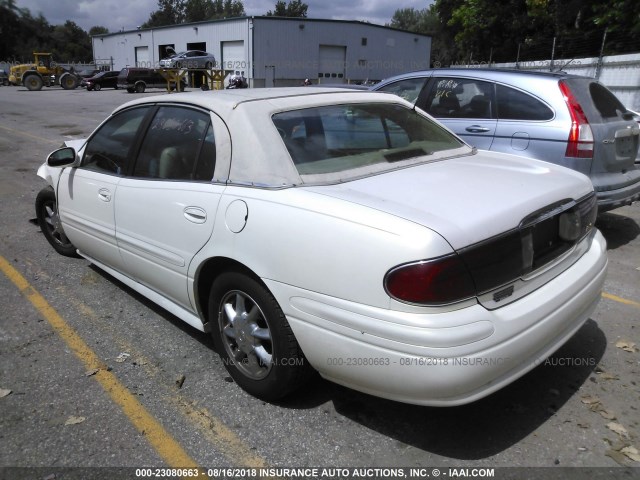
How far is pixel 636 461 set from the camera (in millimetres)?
2432

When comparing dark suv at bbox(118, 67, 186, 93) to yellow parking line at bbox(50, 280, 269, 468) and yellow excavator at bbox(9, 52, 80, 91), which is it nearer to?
yellow excavator at bbox(9, 52, 80, 91)

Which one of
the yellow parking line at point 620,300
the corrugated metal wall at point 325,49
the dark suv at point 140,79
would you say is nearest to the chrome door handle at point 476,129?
the yellow parking line at point 620,300

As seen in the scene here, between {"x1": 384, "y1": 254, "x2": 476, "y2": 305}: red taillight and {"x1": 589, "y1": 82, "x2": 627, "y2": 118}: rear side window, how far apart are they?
155 inches

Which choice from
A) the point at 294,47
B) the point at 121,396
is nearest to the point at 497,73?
the point at 121,396

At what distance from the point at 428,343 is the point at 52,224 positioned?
4.31 m

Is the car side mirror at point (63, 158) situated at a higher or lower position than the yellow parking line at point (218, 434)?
higher

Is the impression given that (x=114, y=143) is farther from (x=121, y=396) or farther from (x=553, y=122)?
(x=553, y=122)

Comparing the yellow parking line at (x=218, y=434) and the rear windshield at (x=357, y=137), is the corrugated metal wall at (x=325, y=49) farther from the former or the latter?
the yellow parking line at (x=218, y=434)

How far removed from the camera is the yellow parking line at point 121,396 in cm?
251

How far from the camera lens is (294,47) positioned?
43438 millimetres

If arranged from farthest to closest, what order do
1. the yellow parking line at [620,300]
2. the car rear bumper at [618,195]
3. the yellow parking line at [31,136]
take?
the yellow parking line at [31,136], the car rear bumper at [618,195], the yellow parking line at [620,300]

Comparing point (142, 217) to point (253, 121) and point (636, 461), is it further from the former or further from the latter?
point (636, 461)

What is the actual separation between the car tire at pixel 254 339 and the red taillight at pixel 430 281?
0.67 meters

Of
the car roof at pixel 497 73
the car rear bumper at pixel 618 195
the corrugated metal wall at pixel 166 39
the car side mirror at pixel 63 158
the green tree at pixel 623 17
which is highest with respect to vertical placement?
the corrugated metal wall at pixel 166 39
